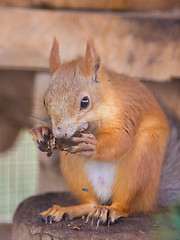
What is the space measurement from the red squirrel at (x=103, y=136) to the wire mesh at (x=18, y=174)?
4.65 ft

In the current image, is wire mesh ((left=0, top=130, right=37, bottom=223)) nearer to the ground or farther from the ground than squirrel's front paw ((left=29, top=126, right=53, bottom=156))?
nearer to the ground

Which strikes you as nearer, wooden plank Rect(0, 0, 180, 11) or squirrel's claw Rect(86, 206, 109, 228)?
squirrel's claw Rect(86, 206, 109, 228)

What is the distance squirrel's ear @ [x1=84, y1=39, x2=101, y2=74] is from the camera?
1136 mm

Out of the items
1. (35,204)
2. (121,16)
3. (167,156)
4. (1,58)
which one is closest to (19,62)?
(1,58)

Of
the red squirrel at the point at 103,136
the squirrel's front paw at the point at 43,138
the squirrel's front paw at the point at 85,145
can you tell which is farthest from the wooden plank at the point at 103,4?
the squirrel's front paw at the point at 85,145

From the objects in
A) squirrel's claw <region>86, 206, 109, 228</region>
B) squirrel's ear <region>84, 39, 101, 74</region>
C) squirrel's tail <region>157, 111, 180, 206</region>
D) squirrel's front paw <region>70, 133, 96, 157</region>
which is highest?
squirrel's ear <region>84, 39, 101, 74</region>

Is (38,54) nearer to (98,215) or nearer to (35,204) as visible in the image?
(35,204)

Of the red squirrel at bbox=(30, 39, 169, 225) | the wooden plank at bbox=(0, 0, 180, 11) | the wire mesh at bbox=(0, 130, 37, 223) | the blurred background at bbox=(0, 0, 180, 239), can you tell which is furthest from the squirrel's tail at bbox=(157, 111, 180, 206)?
the wire mesh at bbox=(0, 130, 37, 223)

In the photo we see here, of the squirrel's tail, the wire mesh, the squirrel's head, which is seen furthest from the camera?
the wire mesh

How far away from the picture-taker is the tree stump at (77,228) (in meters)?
1.10

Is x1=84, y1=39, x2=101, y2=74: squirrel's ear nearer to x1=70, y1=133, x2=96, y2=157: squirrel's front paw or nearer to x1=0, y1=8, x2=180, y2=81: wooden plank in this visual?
x1=70, y1=133, x2=96, y2=157: squirrel's front paw

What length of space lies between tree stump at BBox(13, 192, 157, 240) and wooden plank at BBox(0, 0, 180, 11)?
0.87 meters

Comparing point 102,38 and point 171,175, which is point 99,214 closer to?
point 171,175

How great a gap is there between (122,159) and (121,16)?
68 cm
